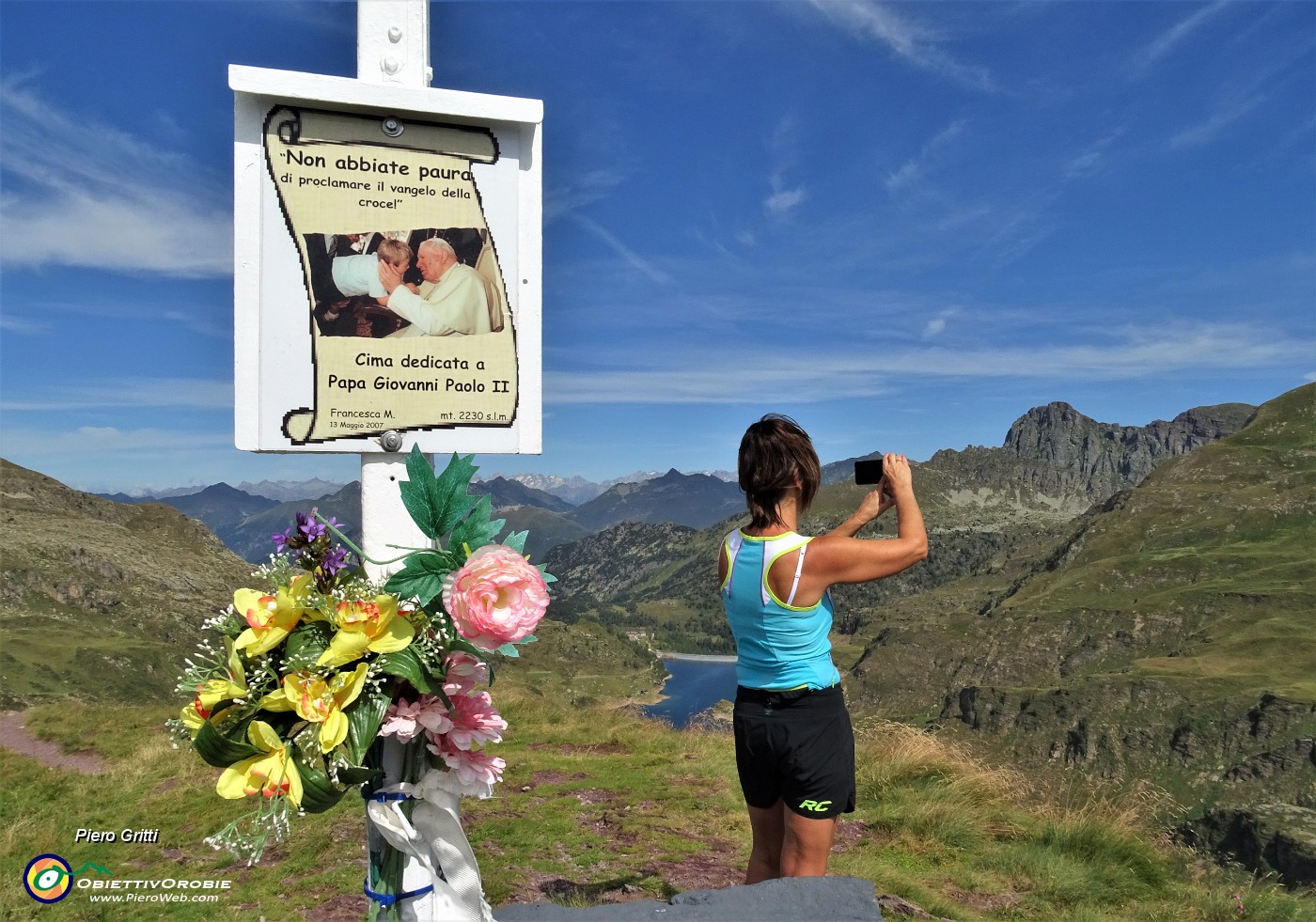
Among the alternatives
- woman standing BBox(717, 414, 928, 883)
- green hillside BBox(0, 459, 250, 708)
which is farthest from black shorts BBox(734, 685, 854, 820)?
green hillside BBox(0, 459, 250, 708)

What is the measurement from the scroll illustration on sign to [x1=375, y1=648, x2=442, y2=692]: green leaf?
4.60 ft

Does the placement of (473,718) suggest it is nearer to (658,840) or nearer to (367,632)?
(367,632)

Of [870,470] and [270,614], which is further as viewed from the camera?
[870,470]

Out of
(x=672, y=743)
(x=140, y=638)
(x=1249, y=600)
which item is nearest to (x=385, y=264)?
(x=672, y=743)

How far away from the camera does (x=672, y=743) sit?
31.6 ft

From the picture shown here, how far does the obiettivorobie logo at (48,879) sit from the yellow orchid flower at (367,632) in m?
4.97

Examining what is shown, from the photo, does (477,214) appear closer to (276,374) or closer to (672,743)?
(276,374)

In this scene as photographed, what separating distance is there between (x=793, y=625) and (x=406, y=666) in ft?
5.09

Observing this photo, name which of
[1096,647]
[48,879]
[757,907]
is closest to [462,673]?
[757,907]

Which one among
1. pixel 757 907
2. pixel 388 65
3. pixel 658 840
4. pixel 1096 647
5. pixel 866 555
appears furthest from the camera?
pixel 1096 647

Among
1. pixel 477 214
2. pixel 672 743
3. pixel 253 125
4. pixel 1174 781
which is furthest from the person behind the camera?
pixel 1174 781

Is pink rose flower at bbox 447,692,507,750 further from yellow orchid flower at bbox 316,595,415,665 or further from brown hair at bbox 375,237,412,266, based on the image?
brown hair at bbox 375,237,412,266

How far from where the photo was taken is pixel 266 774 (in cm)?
225

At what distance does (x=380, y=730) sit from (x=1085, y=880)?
17.8 feet
